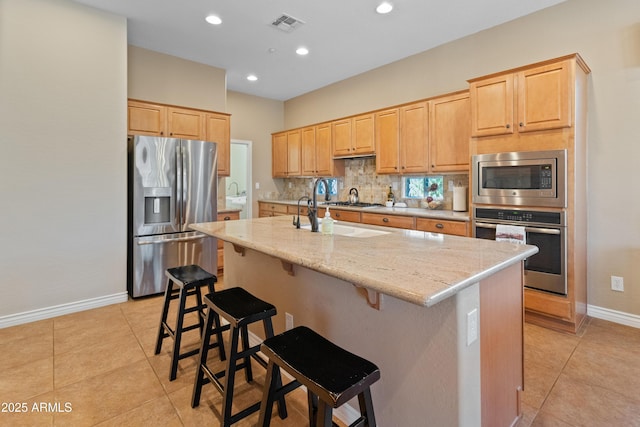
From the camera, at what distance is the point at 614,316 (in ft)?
9.44

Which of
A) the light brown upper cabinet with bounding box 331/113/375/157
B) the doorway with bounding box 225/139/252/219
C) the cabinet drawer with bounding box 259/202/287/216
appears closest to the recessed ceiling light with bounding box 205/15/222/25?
the light brown upper cabinet with bounding box 331/113/375/157

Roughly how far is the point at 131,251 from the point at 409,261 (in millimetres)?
3370

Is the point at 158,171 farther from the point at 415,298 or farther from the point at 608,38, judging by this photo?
the point at 608,38

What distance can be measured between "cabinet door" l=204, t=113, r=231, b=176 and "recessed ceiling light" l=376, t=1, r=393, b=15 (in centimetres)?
260

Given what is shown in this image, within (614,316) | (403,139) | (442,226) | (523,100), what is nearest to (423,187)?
(403,139)

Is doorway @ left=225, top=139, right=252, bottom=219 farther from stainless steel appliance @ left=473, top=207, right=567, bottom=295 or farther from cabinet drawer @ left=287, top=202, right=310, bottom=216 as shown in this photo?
stainless steel appliance @ left=473, top=207, right=567, bottom=295

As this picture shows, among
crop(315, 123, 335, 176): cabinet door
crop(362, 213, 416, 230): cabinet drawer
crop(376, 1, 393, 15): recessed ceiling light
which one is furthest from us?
crop(315, 123, 335, 176): cabinet door

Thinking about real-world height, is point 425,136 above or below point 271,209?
above

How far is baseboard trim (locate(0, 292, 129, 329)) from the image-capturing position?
288 cm

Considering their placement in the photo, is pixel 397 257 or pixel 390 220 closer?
pixel 397 257

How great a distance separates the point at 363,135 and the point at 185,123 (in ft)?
8.15

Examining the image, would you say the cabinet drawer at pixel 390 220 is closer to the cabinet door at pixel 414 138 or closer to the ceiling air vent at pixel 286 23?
the cabinet door at pixel 414 138

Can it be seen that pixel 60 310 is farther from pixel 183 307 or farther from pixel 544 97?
pixel 544 97

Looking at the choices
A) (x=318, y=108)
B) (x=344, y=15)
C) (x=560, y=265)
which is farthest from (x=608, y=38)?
(x=318, y=108)
